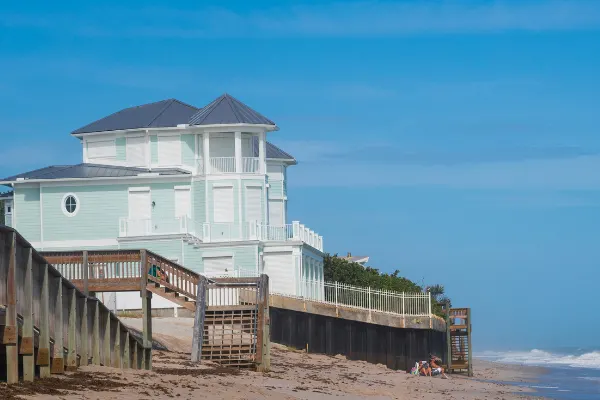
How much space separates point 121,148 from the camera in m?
57.8

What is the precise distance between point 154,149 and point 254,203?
5920mm

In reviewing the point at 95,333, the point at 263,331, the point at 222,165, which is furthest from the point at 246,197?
the point at 95,333

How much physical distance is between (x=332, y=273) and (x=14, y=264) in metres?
49.9

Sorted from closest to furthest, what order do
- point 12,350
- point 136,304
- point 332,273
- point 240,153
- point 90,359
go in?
point 12,350 < point 90,359 < point 136,304 < point 240,153 < point 332,273

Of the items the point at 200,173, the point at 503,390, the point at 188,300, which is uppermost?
the point at 200,173

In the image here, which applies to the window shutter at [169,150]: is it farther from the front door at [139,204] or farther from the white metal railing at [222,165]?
the front door at [139,204]

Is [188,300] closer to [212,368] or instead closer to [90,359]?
[212,368]

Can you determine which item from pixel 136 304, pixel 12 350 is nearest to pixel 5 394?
pixel 12 350

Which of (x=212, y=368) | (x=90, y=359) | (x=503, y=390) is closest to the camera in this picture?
(x=90, y=359)

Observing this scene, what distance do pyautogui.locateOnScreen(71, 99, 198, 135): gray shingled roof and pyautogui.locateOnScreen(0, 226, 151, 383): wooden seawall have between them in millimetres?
33136

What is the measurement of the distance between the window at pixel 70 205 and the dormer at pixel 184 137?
452 centimetres

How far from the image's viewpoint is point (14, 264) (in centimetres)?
1864

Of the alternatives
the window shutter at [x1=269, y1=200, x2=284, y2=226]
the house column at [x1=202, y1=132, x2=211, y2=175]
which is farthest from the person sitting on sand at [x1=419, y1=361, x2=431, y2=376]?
the window shutter at [x1=269, y1=200, x2=284, y2=226]

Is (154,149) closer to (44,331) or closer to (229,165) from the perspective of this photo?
(229,165)
